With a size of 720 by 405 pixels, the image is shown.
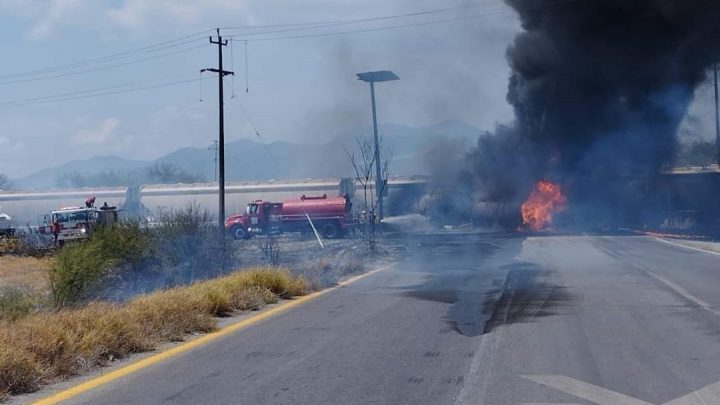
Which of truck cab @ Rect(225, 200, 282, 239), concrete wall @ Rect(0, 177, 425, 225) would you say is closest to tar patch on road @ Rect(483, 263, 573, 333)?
truck cab @ Rect(225, 200, 282, 239)

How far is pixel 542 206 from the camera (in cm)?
4728

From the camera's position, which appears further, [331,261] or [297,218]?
[297,218]

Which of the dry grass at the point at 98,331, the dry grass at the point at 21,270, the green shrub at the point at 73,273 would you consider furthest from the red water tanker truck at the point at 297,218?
the dry grass at the point at 98,331

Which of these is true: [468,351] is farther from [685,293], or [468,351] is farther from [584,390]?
[685,293]

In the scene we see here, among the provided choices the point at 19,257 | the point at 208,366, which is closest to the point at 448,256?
the point at 19,257

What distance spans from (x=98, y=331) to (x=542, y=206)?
3992 cm

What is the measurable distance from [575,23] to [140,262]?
28.1 m

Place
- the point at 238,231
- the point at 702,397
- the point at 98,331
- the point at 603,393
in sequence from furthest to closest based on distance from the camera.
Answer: the point at 238,231
the point at 98,331
the point at 603,393
the point at 702,397

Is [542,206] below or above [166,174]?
below

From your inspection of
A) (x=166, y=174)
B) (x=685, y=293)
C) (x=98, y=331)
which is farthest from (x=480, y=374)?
(x=166, y=174)

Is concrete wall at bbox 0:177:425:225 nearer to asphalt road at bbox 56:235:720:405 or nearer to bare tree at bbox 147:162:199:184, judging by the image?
asphalt road at bbox 56:235:720:405

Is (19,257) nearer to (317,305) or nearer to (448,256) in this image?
(448,256)

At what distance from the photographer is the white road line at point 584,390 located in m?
7.25

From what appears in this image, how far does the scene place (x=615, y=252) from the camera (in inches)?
1109
